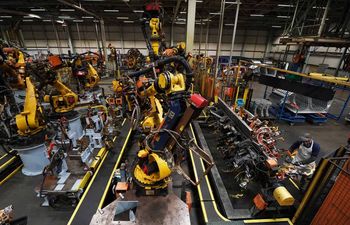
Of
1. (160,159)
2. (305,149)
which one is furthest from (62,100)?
(305,149)

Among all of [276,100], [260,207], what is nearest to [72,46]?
[276,100]

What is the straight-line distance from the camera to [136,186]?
306 cm

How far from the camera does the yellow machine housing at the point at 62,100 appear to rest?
513 centimetres

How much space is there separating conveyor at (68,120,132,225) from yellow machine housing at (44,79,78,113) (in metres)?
1.96

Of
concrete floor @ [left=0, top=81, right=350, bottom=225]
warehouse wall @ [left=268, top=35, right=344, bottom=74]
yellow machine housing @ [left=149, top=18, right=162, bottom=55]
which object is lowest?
concrete floor @ [left=0, top=81, right=350, bottom=225]

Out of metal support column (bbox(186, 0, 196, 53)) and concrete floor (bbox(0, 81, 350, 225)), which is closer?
concrete floor (bbox(0, 81, 350, 225))

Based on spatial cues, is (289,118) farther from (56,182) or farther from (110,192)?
(56,182)

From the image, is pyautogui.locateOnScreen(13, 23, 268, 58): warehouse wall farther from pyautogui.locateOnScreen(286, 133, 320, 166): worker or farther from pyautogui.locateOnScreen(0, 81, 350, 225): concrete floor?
pyautogui.locateOnScreen(0, 81, 350, 225): concrete floor

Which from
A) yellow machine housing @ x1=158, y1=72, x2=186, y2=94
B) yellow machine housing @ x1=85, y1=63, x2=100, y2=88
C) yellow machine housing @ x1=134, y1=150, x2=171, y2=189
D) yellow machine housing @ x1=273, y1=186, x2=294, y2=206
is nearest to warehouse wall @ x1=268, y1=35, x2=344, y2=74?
yellow machine housing @ x1=273, y1=186, x2=294, y2=206

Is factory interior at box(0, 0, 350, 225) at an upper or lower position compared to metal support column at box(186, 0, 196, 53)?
lower

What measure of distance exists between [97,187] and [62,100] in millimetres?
3254

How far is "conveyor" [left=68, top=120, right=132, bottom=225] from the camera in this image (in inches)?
107

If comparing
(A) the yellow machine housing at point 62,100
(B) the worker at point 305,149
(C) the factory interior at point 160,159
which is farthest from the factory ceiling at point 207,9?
(A) the yellow machine housing at point 62,100

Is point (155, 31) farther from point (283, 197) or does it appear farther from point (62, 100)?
point (283, 197)
